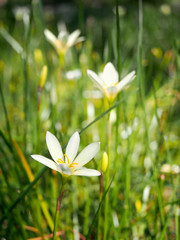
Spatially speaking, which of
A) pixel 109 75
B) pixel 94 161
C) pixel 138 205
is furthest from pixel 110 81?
pixel 138 205

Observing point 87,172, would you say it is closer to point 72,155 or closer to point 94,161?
point 72,155

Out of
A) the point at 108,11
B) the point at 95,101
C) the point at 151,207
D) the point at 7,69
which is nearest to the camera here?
the point at 151,207

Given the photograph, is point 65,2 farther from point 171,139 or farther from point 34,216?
point 34,216

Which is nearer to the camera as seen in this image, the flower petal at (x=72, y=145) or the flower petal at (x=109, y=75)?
the flower petal at (x=72, y=145)

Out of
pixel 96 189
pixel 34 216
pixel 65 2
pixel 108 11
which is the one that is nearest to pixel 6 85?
pixel 96 189

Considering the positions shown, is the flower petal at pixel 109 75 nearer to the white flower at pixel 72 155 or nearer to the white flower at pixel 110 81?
the white flower at pixel 110 81

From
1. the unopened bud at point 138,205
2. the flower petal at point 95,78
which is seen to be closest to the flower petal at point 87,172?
the flower petal at point 95,78
